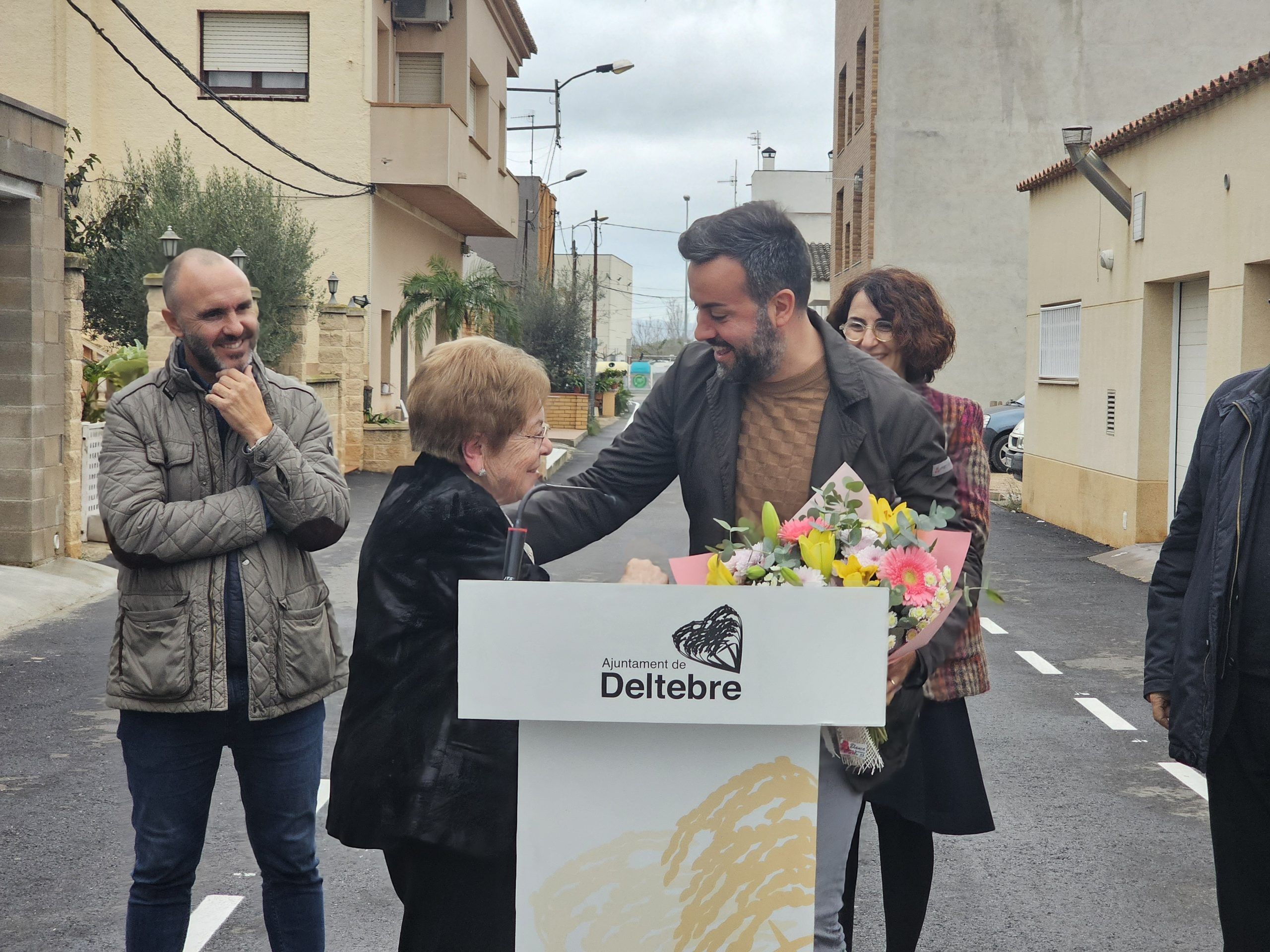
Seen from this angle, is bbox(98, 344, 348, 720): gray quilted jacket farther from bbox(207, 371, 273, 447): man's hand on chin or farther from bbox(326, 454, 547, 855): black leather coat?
bbox(326, 454, 547, 855): black leather coat

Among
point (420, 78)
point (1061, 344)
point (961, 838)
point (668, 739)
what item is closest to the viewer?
point (668, 739)

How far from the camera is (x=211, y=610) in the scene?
10.4 feet

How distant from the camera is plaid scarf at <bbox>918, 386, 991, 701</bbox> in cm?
350

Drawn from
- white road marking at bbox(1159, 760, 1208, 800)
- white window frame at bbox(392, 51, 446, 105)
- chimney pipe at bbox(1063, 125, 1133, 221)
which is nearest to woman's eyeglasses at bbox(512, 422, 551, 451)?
white road marking at bbox(1159, 760, 1208, 800)

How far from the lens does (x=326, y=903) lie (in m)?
4.48

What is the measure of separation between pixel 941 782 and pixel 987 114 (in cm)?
2798

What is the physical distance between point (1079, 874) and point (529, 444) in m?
3.08

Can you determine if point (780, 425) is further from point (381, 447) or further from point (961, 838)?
point (381, 447)

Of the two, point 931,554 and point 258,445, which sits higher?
point 258,445

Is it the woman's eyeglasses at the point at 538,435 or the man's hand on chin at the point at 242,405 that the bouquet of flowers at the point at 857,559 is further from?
the man's hand on chin at the point at 242,405

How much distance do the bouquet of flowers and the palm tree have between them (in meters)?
22.7

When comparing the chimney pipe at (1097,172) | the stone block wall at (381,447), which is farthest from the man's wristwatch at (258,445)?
the stone block wall at (381,447)

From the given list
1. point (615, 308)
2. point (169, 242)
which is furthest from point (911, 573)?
point (615, 308)

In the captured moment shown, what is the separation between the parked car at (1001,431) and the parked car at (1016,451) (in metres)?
0.25
